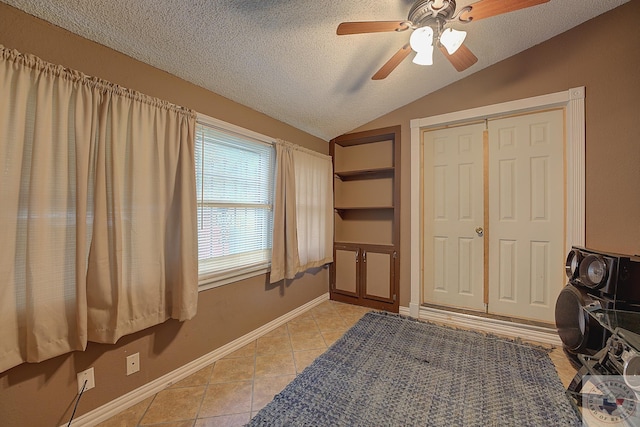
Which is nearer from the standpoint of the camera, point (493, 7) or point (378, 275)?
point (493, 7)

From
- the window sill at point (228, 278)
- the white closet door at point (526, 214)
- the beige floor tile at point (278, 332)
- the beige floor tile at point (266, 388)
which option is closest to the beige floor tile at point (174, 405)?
the beige floor tile at point (266, 388)

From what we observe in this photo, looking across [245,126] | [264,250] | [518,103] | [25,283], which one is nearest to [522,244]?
[518,103]

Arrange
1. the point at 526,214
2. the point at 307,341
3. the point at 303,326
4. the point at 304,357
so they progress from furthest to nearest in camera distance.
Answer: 1. the point at 303,326
2. the point at 526,214
3. the point at 307,341
4. the point at 304,357

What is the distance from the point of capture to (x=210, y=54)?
1616 mm

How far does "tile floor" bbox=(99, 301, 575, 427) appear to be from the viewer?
1.37m

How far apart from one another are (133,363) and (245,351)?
806 millimetres

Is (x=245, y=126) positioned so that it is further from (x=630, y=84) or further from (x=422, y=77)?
(x=630, y=84)

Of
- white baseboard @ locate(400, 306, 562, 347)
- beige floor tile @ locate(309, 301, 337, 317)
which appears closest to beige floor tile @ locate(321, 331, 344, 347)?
beige floor tile @ locate(309, 301, 337, 317)

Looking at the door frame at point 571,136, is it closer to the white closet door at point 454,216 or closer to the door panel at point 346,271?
the white closet door at point 454,216

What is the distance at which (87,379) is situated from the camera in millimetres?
1307

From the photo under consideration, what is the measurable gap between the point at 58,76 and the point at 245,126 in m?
1.18

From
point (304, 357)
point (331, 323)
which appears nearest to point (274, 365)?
point (304, 357)

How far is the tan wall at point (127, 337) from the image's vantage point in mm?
1133

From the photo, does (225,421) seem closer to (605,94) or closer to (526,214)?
(526,214)
